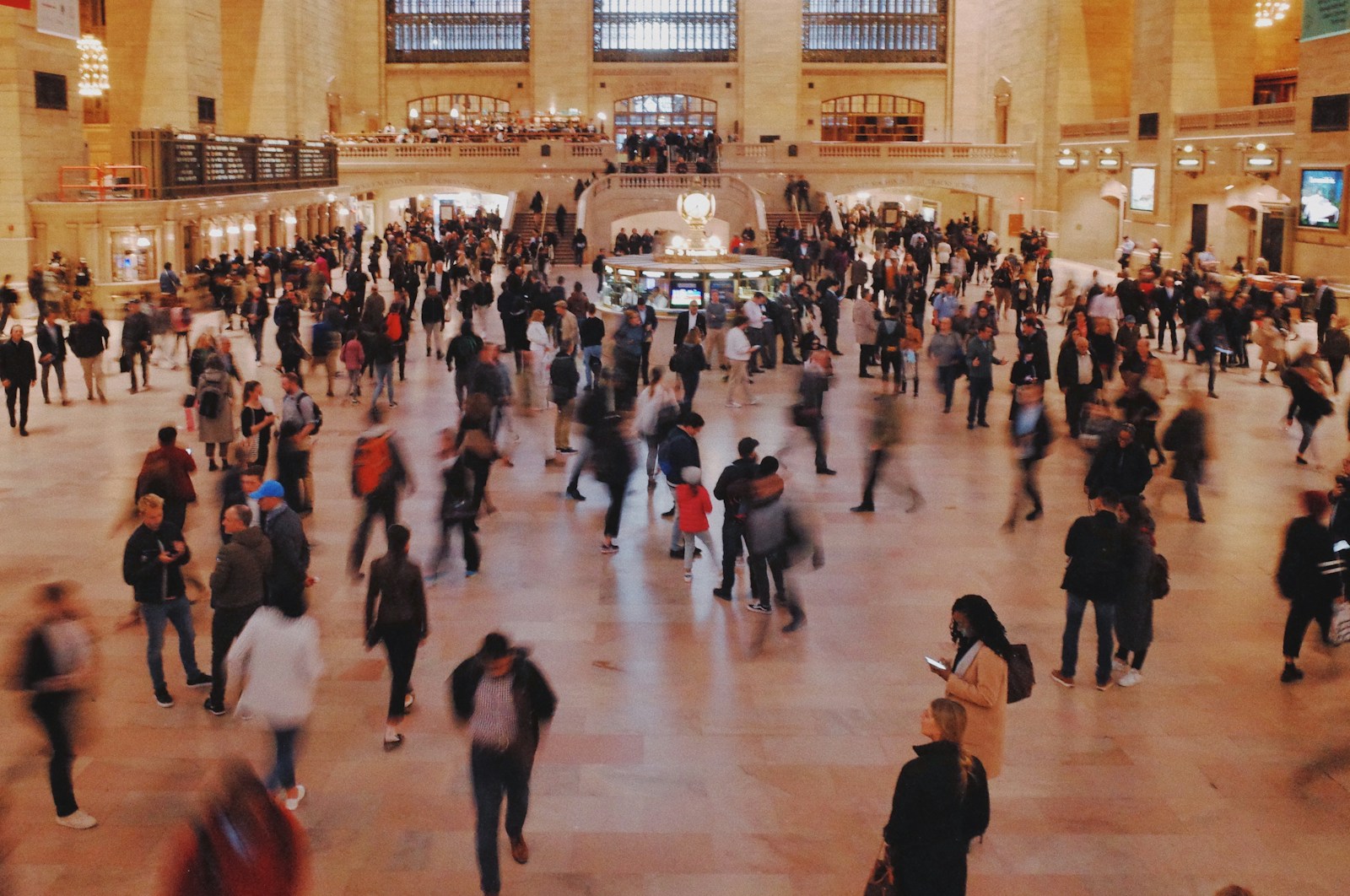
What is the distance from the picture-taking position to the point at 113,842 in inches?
255

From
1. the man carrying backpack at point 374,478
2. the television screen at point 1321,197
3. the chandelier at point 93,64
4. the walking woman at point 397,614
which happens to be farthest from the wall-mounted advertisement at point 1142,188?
the walking woman at point 397,614

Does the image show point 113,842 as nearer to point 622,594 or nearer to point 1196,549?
point 622,594

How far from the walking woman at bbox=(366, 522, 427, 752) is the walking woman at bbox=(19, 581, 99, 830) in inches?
57.7

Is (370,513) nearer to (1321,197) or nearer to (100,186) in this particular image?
(100,186)

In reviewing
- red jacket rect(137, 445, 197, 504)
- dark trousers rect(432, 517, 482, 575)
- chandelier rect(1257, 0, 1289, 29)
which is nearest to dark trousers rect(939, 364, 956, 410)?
dark trousers rect(432, 517, 482, 575)

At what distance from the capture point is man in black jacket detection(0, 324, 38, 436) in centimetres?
1530

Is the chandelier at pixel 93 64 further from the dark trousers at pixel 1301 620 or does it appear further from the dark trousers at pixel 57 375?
the dark trousers at pixel 1301 620

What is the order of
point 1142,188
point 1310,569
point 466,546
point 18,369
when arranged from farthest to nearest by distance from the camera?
point 1142,188 < point 18,369 < point 466,546 < point 1310,569

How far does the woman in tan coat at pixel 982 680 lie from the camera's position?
606 centimetres

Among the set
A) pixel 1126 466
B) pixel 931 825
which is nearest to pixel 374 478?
pixel 1126 466

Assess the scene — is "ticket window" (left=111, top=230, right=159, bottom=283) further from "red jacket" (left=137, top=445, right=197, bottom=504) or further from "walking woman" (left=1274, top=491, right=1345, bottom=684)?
"walking woman" (left=1274, top=491, right=1345, bottom=684)

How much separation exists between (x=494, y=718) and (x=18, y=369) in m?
11.9

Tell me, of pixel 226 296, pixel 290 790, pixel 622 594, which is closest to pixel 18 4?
pixel 226 296

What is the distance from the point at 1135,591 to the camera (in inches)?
327
